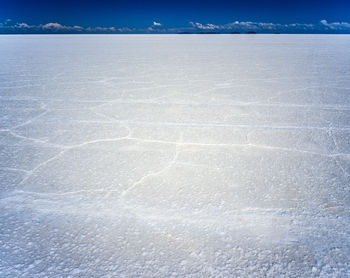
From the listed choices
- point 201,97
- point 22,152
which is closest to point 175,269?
point 22,152

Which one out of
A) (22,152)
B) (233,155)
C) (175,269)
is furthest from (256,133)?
(22,152)

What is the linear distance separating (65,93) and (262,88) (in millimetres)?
2750

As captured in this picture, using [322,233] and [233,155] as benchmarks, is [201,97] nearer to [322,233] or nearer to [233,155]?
[233,155]

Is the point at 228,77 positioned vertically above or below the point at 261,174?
above

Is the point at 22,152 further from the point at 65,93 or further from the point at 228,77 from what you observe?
the point at 228,77

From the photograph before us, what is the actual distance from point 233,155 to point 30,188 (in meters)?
1.20

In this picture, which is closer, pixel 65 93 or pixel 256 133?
pixel 256 133

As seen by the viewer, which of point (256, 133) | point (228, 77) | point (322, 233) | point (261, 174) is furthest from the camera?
point (228, 77)

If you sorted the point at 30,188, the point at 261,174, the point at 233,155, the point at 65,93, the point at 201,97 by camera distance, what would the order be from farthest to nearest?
the point at 65,93 → the point at 201,97 → the point at 233,155 → the point at 261,174 → the point at 30,188

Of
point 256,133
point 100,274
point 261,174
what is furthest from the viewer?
point 256,133

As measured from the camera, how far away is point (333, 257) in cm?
105

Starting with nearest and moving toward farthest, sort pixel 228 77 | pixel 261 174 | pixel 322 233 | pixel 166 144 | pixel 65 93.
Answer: pixel 322 233
pixel 261 174
pixel 166 144
pixel 65 93
pixel 228 77

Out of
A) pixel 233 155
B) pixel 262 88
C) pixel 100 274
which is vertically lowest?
pixel 100 274

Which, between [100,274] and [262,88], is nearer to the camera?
[100,274]
